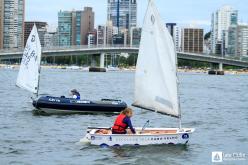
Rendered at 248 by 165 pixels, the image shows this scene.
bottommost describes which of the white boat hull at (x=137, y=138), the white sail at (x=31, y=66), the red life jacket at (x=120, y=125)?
the white boat hull at (x=137, y=138)

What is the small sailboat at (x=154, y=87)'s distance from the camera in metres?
26.5

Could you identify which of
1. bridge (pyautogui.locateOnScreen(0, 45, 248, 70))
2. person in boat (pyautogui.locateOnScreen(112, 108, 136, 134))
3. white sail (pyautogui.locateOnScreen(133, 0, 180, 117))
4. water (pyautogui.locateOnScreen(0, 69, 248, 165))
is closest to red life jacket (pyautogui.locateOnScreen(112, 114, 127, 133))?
person in boat (pyautogui.locateOnScreen(112, 108, 136, 134))

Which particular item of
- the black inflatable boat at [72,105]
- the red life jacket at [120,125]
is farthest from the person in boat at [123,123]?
the black inflatable boat at [72,105]

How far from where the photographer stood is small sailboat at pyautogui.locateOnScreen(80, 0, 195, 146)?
2655 centimetres

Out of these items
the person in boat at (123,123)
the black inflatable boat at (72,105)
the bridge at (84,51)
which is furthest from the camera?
the bridge at (84,51)

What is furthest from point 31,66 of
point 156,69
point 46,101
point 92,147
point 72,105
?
point 156,69

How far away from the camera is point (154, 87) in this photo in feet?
90.4

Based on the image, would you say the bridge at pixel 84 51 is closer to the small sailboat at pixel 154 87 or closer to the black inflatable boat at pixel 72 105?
the black inflatable boat at pixel 72 105

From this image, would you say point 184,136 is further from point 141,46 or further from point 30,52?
point 30,52

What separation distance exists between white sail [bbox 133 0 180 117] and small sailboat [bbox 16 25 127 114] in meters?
13.9

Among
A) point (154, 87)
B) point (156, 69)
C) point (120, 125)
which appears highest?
point (156, 69)

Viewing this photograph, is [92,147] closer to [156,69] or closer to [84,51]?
[156,69]

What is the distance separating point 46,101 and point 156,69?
15.4 metres

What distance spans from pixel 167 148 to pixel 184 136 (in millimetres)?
1022
